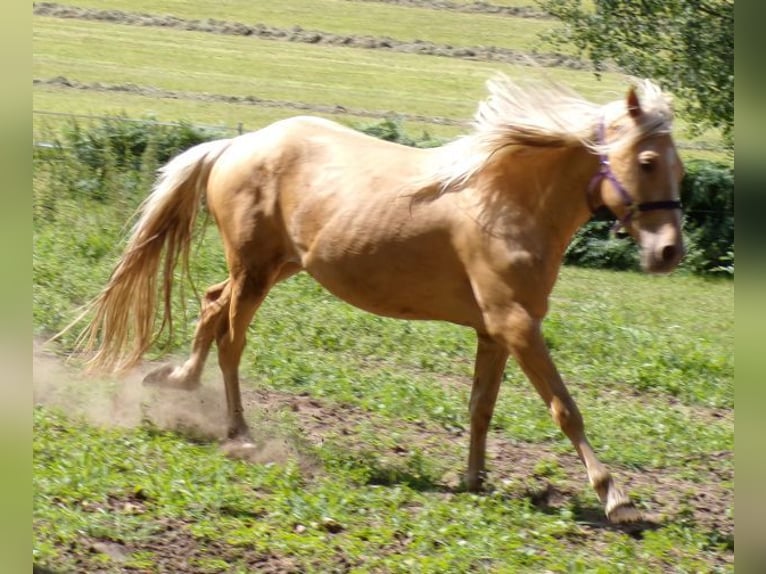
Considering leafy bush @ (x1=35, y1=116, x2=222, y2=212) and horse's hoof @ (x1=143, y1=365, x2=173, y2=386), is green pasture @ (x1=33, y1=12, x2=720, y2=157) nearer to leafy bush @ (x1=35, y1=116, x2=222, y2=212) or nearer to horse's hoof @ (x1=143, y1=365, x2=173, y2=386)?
leafy bush @ (x1=35, y1=116, x2=222, y2=212)

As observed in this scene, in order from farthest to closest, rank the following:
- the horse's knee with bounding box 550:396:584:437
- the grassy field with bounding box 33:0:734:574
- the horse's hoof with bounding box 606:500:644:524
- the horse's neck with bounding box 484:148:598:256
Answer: the horse's neck with bounding box 484:148:598:256 → the horse's knee with bounding box 550:396:584:437 → the horse's hoof with bounding box 606:500:644:524 → the grassy field with bounding box 33:0:734:574

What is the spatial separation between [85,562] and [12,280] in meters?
3.41

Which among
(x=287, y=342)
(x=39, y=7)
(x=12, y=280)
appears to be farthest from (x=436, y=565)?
(x=39, y=7)

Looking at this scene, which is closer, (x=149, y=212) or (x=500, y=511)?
(x=500, y=511)

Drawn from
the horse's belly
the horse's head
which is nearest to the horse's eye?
the horse's head

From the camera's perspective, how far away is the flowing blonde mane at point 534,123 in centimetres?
547

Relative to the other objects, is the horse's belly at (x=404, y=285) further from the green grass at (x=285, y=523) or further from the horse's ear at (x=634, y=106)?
the horse's ear at (x=634, y=106)

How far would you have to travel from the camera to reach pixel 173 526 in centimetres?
500

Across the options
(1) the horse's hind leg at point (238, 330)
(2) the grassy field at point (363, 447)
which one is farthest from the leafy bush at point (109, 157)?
(1) the horse's hind leg at point (238, 330)

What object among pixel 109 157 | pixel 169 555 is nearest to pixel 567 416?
pixel 169 555

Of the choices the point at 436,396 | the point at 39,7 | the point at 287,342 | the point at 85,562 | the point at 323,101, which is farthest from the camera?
the point at 39,7

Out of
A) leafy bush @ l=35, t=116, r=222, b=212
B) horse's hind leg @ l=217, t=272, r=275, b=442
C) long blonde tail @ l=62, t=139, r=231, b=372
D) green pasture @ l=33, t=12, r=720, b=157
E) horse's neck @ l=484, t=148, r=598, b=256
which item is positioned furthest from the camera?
green pasture @ l=33, t=12, r=720, b=157

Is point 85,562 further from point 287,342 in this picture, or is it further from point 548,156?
point 287,342

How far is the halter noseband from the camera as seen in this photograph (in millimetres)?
5324
